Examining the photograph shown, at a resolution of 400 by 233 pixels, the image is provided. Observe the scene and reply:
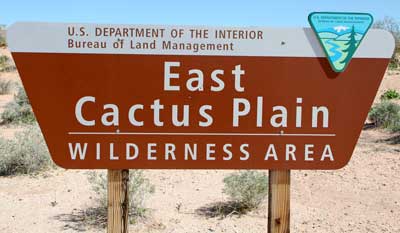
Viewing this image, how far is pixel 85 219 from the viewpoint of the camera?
5.20 metres

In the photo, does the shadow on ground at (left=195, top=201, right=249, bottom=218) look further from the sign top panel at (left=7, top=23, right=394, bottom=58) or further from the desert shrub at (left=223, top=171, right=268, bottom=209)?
the sign top panel at (left=7, top=23, right=394, bottom=58)

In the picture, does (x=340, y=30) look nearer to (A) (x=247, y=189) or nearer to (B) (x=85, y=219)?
(A) (x=247, y=189)

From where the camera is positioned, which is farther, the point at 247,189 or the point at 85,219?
the point at 247,189

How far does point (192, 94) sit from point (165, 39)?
27cm

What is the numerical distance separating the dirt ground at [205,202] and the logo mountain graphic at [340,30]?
323 cm

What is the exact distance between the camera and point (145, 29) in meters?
2.07

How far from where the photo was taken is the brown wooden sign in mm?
2090

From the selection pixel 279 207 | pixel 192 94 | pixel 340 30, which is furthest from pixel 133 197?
pixel 340 30

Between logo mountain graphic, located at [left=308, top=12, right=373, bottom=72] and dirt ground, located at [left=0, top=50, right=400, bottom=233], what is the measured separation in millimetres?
3232

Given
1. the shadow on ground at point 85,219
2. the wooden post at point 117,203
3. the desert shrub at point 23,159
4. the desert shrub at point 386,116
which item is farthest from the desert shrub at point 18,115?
the wooden post at point 117,203

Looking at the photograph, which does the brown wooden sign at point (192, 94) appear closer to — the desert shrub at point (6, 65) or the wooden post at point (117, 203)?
the wooden post at point (117, 203)

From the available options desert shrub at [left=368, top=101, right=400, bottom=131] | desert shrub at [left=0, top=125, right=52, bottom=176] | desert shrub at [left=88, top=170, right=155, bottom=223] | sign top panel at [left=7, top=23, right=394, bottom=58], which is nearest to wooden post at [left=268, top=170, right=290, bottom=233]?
sign top panel at [left=7, top=23, right=394, bottom=58]

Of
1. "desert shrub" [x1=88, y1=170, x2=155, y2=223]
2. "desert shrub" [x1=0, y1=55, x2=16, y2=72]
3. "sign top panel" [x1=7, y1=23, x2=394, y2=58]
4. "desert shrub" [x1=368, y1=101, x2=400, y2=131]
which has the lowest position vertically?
"desert shrub" [x1=0, y1=55, x2=16, y2=72]

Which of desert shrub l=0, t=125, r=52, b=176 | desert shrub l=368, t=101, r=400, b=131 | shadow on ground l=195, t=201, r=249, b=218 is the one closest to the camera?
shadow on ground l=195, t=201, r=249, b=218
